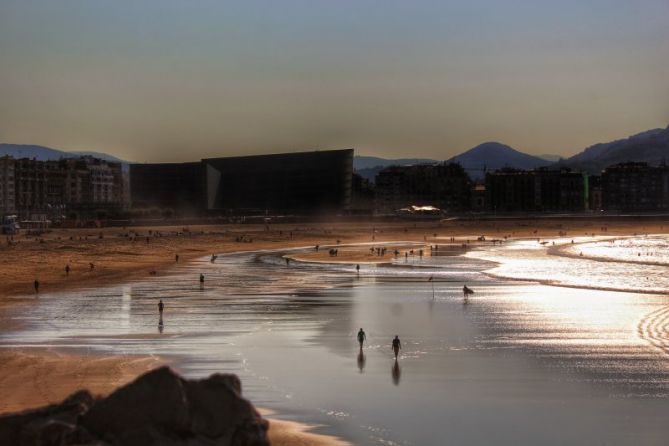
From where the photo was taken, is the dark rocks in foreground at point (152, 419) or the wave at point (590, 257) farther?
the wave at point (590, 257)

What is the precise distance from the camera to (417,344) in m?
32.1

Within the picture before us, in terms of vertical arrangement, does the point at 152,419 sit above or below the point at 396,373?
above

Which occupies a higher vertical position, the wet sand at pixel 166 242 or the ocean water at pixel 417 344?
the wet sand at pixel 166 242

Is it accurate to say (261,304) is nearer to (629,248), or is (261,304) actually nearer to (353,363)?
(353,363)

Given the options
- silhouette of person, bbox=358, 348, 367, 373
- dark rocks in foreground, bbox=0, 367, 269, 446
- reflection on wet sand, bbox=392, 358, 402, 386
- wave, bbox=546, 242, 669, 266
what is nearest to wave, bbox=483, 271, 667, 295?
wave, bbox=546, 242, 669, 266

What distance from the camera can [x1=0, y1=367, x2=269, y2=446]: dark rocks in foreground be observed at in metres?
13.0

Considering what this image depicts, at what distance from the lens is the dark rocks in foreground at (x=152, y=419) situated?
13.0 meters

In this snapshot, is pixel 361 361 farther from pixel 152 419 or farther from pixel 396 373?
pixel 152 419

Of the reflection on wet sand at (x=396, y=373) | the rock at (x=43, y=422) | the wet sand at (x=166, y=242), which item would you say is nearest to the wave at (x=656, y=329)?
the reflection on wet sand at (x=396, y=373)

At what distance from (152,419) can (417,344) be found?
19.8 meters

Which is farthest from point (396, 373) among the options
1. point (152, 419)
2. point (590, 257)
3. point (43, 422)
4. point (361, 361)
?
point (590, 257)

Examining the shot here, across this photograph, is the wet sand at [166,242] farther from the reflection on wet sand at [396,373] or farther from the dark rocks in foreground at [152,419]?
the dark rocks in foreground at [152,419]

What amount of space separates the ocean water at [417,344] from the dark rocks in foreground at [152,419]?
628 cm

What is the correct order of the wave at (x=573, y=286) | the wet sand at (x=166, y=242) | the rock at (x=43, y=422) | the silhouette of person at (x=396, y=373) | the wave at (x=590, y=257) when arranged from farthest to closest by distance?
the wave at (x=590, y=257)
the wet sand at (x=166, y=242)
the wave at (x=573, y=286)
the silhouette of person at (x=396, y=373)
the rock at (x=43, y=422)
